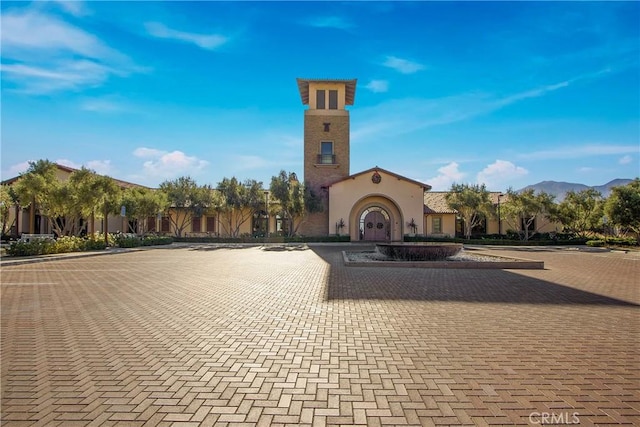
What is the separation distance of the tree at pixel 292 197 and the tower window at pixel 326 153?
3.15 meters

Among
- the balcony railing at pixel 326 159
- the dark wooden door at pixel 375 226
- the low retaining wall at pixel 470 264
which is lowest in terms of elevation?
the low retaining wall at pixel 470 264

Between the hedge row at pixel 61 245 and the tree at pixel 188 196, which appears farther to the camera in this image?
the tree at pixel 188 196

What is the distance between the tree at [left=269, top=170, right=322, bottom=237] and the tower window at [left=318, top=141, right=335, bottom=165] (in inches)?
124

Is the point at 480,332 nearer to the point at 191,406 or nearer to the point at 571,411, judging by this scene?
the point at 571,411

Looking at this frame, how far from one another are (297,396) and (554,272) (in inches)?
491

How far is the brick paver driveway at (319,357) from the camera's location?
3.26 m

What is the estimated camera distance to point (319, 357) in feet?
14.9

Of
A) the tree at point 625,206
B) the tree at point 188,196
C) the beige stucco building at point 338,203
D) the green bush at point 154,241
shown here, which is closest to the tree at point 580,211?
the beige stucco building at point 338,203

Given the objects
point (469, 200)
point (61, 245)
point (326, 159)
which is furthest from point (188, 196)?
point (469, 200)

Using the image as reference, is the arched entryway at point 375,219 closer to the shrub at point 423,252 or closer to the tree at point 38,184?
the shrub at point 423,252

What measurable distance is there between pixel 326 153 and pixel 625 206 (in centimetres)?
2303

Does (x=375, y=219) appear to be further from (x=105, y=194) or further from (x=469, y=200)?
(x=105, y=194)

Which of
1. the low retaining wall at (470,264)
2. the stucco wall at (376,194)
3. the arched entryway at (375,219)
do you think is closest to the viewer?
the low retaining wall at (470,264)

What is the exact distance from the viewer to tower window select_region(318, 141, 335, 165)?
116 ft
